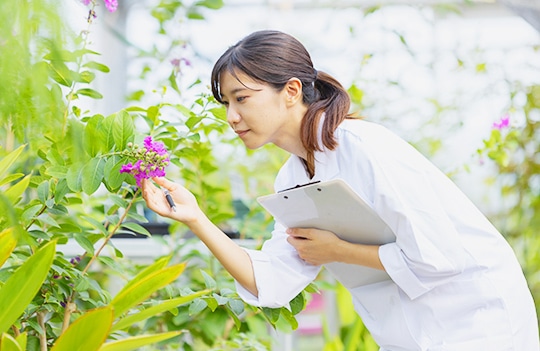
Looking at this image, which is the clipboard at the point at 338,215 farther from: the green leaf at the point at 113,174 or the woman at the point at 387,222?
the green leaf at the point at 113,174

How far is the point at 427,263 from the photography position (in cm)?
124

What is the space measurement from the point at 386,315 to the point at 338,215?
0.22m

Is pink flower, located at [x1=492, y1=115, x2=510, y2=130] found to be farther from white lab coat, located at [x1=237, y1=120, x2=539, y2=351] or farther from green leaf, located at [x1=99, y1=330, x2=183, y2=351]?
green leaf, located at [x1=99, y1=330, x2=183, y2=351]

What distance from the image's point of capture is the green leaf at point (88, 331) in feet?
3.27

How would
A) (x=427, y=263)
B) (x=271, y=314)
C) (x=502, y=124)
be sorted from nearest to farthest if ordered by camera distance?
(x=427, y=263) → (x=271, y=314) → (x=502, y=124)

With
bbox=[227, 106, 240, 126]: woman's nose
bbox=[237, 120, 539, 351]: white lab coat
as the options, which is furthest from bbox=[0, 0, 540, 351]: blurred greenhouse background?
bbox=[237, 120, 539, 351]: white lab coat

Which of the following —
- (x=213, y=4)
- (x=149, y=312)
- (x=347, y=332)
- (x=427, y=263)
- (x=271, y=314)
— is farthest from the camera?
(x=347, y=332)

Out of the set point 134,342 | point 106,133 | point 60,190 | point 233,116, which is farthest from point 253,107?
point 134,342

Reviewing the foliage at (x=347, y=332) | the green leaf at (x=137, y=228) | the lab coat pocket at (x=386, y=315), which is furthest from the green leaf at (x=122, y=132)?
the foliage at (x=347, y=332)

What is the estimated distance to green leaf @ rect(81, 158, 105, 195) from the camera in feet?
4.14

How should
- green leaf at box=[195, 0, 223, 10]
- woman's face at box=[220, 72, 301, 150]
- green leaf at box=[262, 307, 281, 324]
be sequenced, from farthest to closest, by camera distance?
1. green leaf at box=[195, 0, 223, 10]
2. green leaf at box=[262, 307, 281, 324]
3. woman's face at box=[220, 72, 301, 150]

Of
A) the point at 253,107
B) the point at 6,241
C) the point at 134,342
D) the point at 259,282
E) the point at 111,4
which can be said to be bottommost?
the point at 259,282

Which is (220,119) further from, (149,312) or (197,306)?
(149,312)

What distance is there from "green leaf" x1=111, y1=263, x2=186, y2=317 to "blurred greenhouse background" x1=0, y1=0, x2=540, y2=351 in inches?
3.5
